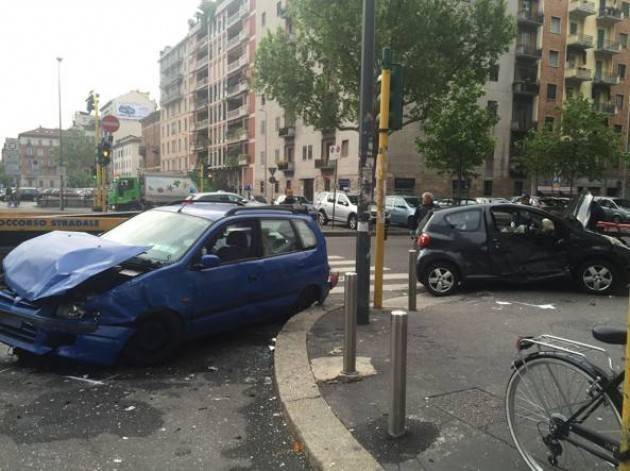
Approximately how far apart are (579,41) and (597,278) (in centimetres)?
4812

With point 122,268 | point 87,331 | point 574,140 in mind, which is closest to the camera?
point 87,331

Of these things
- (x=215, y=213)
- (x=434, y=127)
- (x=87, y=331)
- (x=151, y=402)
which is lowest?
(x=151, y=402)

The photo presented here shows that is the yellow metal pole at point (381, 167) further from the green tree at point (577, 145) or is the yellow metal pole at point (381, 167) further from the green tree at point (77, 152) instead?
the green tree at point (77, 152)

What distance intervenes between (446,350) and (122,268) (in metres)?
3.16

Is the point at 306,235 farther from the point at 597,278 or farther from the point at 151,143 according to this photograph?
the point at 151,143

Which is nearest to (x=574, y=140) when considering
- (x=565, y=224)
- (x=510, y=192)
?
(x=510, y=192)

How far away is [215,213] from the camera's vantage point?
242 inches

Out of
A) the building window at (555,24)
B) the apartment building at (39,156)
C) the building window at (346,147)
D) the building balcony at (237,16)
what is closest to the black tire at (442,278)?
the building window at (346,147)

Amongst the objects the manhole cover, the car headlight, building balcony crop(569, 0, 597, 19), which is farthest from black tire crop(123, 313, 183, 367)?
building balcony crop(569, 0, 597, 19)

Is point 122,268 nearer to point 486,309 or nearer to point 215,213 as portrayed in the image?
point 215,213

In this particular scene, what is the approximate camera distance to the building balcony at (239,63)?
61.5 m

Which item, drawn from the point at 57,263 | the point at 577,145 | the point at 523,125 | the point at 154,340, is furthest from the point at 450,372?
the point at 523,125

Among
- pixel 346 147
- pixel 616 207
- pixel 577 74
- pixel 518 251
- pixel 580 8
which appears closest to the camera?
pixel 518 251

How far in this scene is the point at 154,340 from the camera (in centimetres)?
511
